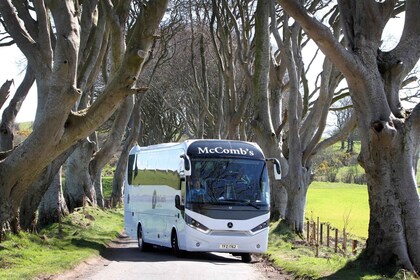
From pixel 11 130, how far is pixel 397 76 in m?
10.5

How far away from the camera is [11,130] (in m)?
20.3

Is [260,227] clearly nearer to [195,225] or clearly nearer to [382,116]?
[195,225]

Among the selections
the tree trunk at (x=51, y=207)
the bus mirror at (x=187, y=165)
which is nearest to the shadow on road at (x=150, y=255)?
the tree trunk at (x=51, y=207)

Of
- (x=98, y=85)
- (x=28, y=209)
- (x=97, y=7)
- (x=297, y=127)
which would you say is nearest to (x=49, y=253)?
(x=28, y=209)

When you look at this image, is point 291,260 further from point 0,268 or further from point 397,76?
point 0,268

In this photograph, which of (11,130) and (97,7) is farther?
(97,7)

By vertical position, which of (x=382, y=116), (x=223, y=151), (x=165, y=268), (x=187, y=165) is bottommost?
(x=165, y=268)

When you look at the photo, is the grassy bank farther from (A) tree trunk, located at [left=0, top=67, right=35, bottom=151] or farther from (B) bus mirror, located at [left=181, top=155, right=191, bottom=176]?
(B) bus mirror, located at [left=181, top=155, right=191, bottom=176]

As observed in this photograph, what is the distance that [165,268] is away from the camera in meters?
17.3

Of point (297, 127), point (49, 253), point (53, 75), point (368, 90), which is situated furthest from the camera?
point (297, 127)

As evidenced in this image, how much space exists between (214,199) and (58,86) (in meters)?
5.80

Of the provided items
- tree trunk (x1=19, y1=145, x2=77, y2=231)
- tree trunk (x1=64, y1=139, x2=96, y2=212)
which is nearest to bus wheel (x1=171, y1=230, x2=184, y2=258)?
tree trunk (x1=19, y1=145, x2=77, y2=231)

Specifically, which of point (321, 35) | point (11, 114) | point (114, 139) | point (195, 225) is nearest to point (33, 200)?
point (11, 114)

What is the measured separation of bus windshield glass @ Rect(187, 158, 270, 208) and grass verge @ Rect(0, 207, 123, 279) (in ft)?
10.4
